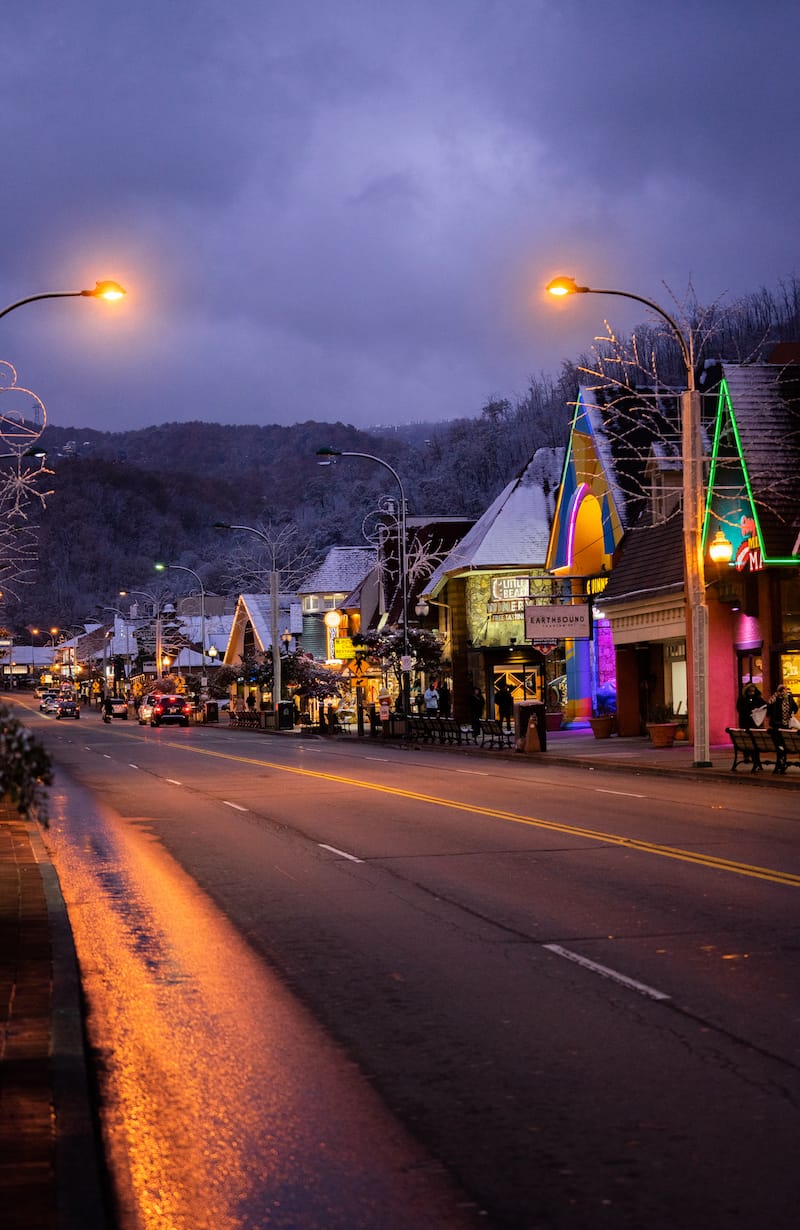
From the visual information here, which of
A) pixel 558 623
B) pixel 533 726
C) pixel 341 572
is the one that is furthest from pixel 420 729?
pixel 341 572

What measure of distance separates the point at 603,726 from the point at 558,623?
3.61 metres

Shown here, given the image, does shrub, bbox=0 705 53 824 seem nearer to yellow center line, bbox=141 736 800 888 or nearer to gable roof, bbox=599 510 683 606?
yellow center line, bbox=141 736 800 888

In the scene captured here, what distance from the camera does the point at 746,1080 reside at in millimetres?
6711

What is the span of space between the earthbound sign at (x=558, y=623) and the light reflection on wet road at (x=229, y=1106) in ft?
112

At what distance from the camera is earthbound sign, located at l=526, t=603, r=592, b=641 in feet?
148

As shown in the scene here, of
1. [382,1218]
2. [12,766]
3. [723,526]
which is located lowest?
[382,1218]

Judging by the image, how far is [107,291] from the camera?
846 inches

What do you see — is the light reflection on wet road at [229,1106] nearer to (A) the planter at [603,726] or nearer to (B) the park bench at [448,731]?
(A) the planter at [603,726]

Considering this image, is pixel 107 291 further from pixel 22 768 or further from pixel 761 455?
pixel 761 455

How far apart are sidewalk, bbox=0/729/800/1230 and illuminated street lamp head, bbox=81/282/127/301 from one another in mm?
10157

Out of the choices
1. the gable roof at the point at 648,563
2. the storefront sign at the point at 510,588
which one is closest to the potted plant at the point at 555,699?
the storefront sign at the point at 510,588

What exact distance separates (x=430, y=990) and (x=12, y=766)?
2.99m

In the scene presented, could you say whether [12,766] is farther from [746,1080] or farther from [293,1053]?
[746,1080]

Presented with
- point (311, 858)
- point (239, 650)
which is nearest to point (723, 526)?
point (311, 858)
